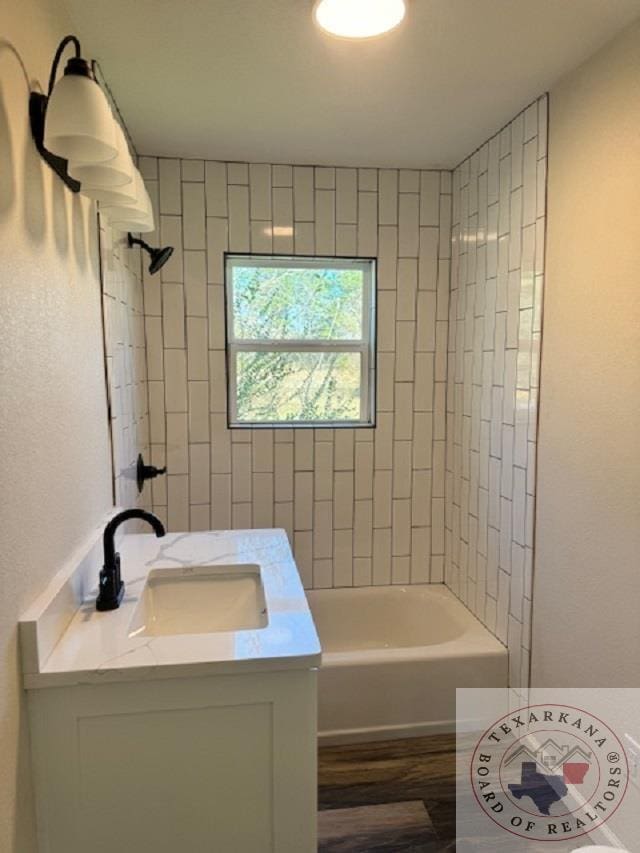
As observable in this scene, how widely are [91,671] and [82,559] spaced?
400mm

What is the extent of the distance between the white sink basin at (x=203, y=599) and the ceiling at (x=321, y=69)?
1540mm

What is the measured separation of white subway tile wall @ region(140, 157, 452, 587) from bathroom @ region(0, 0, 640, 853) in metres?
0.01

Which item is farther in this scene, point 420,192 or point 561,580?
point 420,192

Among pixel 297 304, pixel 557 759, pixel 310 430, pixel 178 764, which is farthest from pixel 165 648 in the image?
pixel 297 304

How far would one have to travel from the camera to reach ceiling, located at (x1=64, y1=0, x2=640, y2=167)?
5.05 feet

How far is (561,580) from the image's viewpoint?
76.9 inches

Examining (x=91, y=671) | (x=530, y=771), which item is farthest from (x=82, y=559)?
(x=530, y=771)

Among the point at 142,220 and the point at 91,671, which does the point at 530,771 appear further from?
the point at 142,220

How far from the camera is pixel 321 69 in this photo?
1.82 m

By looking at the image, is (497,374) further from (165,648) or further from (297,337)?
(165,648)

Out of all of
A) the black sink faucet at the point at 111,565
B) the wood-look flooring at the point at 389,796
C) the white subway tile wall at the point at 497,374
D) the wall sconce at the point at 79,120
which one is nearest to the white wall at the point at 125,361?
the black sink faucet at the point at 111,565

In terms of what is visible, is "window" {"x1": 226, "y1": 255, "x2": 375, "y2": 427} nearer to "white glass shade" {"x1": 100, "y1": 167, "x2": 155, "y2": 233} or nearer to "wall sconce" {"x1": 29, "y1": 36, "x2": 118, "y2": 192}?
"white glass shade" {"x1": 100, "y1": 167, "x2": 155, "y2": 233}

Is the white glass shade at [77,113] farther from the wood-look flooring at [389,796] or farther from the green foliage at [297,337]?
the wood-look flooring at [389,796]

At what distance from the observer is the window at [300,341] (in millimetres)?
2818
